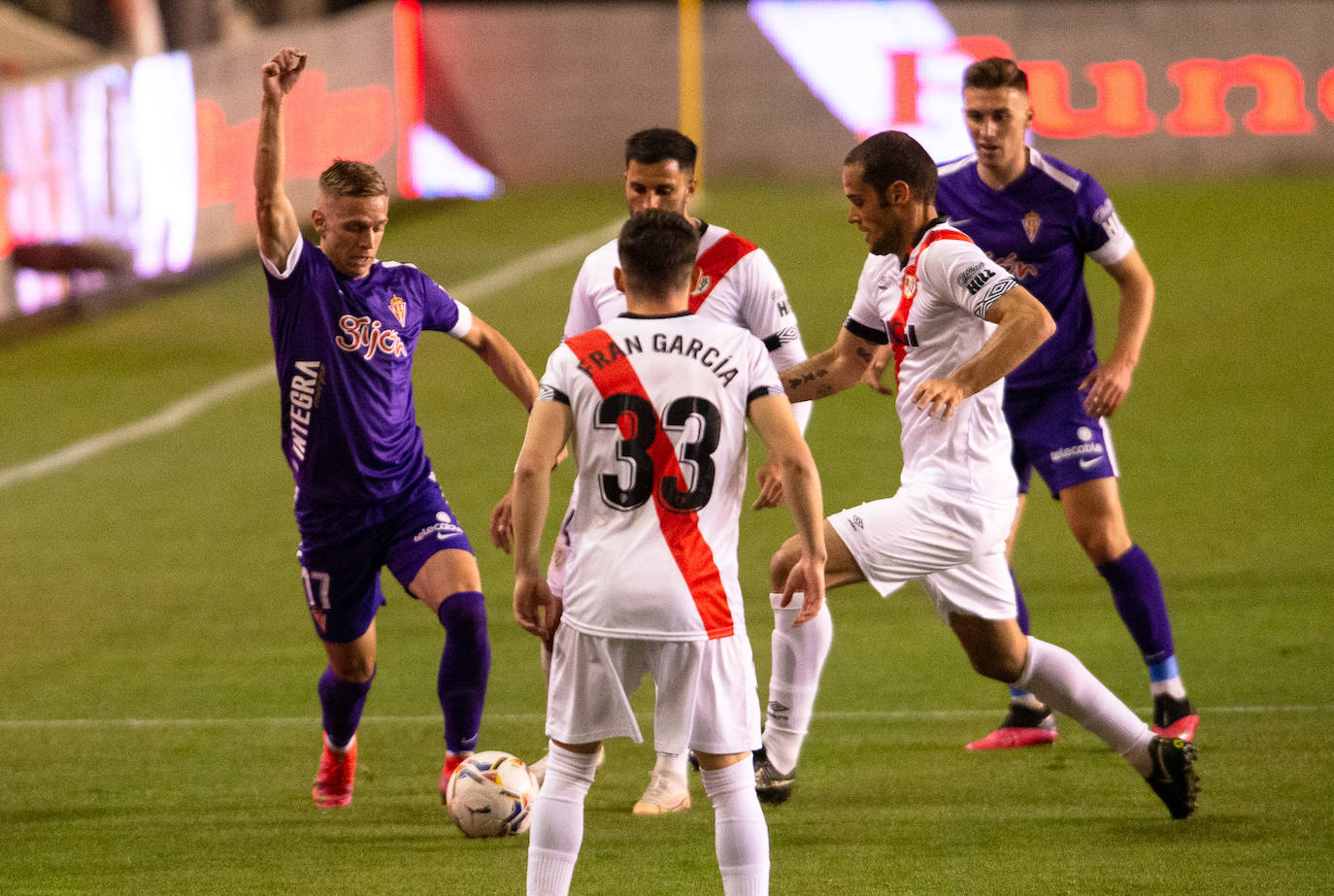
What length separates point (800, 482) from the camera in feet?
13.4

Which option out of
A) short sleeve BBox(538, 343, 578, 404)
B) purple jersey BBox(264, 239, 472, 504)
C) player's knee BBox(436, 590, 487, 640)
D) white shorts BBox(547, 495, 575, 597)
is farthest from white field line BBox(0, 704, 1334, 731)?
short sleeve BBox(538, 343, 578, 404)

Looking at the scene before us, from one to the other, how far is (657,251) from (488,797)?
1.94 meters

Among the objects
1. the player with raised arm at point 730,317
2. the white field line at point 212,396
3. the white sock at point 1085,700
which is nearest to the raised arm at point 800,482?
the player with raised arm at point 730,317

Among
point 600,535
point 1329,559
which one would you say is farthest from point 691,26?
point 600,535

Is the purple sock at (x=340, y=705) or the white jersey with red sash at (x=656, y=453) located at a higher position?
the white jersey with red sash at (x=656, y=453)

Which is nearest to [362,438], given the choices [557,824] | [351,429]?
[351,429]

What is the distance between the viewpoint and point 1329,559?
30.1 ft

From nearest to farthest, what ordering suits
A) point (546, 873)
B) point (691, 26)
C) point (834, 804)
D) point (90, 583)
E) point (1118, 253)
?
point (546, 873) < point (834, 804) < point (1118, 253) < point (90, 583) < point (691, 26)

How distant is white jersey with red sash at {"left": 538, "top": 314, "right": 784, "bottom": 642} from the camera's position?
4117 millimetres

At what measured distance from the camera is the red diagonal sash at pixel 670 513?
412 centimetres

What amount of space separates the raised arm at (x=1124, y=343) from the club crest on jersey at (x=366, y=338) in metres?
2.50

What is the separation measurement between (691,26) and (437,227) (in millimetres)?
5469

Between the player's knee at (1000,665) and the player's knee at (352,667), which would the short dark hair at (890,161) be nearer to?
the player's knee at (1000,665)

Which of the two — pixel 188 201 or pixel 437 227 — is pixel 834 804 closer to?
pixel 188 201
